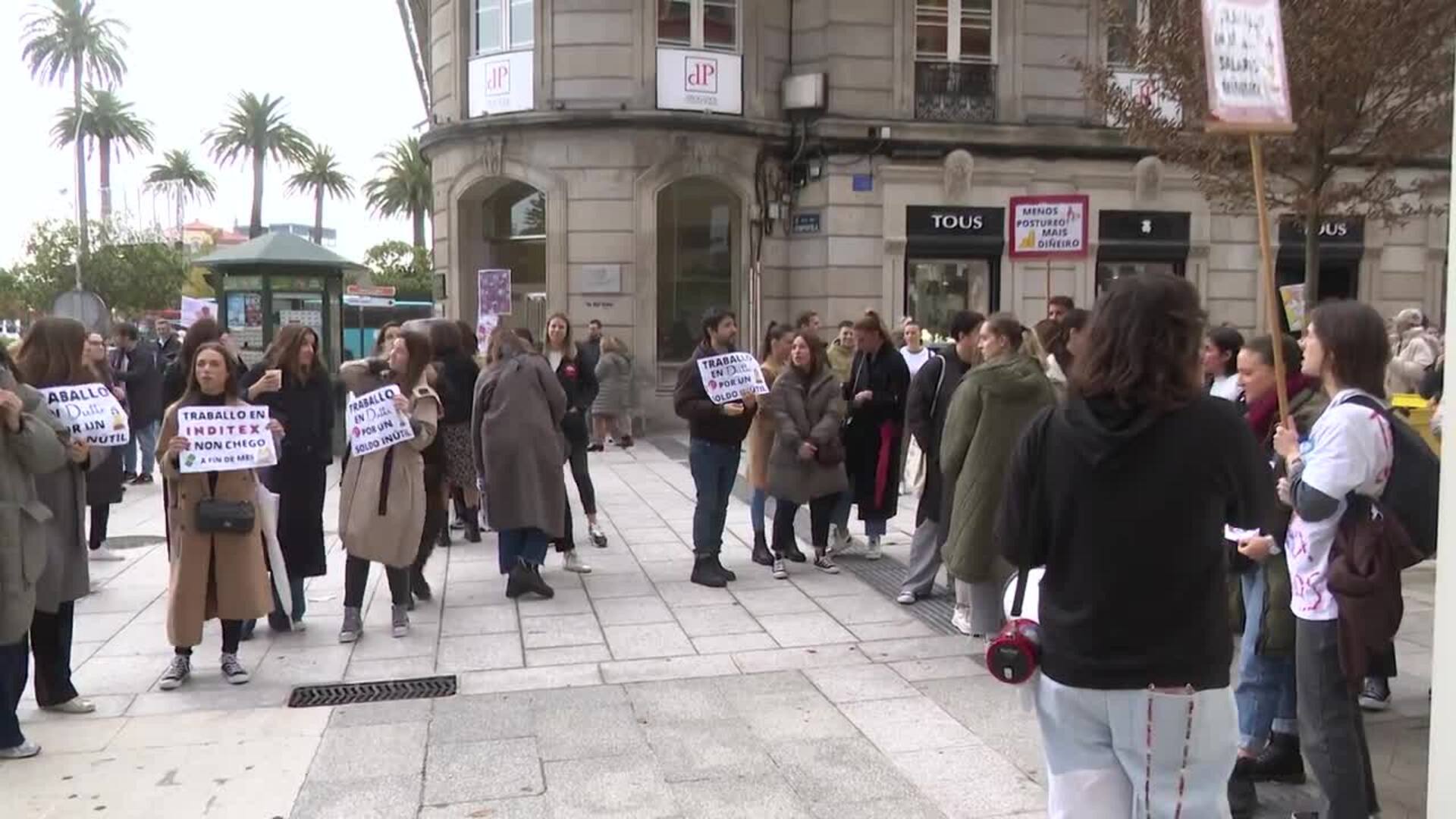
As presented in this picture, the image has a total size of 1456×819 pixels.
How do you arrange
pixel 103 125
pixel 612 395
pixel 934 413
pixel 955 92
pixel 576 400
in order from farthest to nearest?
pixel 103 125 → pixel 955 92 → pixel 612 395 → pixel 576 400 → pixel 934 413

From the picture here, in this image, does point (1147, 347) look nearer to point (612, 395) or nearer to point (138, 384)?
point (138, 384)

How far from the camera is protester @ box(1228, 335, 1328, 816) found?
4383 millimetres

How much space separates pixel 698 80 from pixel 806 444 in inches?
483

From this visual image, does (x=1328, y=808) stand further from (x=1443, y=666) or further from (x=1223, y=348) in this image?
(x=1223, y=348)

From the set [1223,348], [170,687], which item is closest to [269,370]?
[170,687]

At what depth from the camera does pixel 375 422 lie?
6.77m

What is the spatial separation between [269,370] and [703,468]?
2.92m

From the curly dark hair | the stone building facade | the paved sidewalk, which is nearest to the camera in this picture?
the curly dark hair

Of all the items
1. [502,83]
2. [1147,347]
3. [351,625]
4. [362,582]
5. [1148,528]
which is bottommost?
[351,625]

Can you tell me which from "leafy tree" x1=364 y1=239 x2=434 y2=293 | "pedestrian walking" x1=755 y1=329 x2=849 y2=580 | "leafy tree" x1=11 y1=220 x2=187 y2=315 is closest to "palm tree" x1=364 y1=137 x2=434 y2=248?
"leafy tree" x1=364 y1=239 x2=434 y2=293

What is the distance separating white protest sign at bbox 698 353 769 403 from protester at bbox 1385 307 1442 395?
14.7ft

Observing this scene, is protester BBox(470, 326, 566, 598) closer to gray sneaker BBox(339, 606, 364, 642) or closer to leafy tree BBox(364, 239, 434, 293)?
gray sneaker BBox(339, 606, 364, 642)

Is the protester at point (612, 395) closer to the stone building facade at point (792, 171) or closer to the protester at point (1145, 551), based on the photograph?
the stone building facade at point (792, 171)

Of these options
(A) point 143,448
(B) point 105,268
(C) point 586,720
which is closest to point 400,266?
(B) point 105,268
